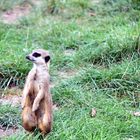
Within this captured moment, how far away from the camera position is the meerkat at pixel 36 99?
4246mm

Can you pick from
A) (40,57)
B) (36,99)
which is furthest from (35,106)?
(40,57)

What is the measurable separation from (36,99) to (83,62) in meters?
2.08

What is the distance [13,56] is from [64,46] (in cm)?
89

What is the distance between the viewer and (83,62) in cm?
623

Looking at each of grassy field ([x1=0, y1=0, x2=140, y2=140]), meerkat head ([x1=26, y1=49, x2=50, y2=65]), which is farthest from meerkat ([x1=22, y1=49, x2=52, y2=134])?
grassy field ([x1=0, y1=0, x2=140, y2=140])

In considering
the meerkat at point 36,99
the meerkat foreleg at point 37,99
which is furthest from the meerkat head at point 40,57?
the meerkat foreleg at point 37,99

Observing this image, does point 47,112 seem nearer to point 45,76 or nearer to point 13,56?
point 45,76

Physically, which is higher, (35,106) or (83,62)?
(35,106)

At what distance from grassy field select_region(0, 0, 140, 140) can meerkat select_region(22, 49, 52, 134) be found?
4.8 inches

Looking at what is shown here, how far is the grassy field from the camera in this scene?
4.73 meters

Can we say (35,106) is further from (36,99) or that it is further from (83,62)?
(83,62)

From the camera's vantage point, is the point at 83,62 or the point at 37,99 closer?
the point at 37,99

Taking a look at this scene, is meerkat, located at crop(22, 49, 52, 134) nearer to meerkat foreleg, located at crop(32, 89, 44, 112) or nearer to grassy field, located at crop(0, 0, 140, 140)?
meerkat foreleg, located at crop(32, 89, 44, 112)

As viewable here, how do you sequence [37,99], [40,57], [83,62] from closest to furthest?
[37,99] < [40,57] < [83,62]
